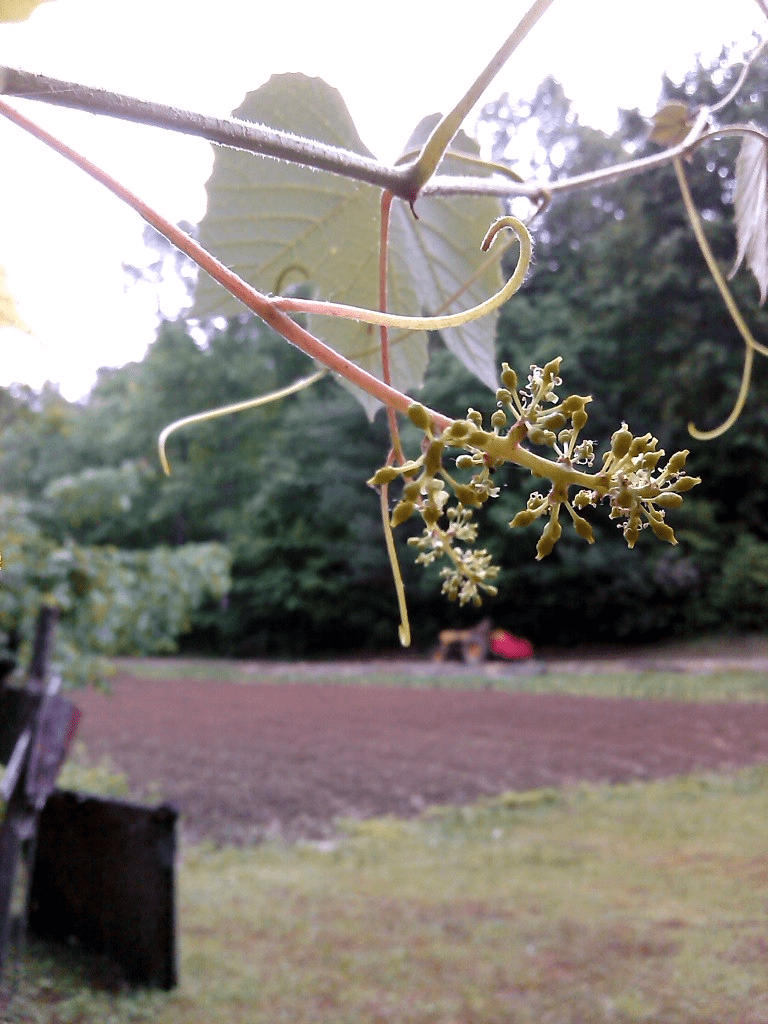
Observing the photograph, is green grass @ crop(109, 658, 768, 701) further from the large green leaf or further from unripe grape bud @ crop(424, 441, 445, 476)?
unripe grape bud @ crop(424, 441, 445, 476)

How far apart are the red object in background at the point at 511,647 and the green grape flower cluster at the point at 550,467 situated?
7.16m

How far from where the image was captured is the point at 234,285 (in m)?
0.14

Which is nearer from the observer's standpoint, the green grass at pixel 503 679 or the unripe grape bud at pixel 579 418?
the unripe grape bud at pixel 579 418

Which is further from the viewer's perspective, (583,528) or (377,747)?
(377,747)

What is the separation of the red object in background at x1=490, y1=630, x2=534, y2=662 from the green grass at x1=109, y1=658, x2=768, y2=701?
16 cm

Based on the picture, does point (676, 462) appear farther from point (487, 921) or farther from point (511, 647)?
point (511, 647)

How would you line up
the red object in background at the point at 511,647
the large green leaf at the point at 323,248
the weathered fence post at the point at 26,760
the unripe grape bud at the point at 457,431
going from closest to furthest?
the unripe grape bud at the point at 457,431
the large green leaf at the point at 323,248
the weathered fence post at the point at 26,760
the red object in background at the point at 511,647

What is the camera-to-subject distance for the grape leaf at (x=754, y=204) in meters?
0.31

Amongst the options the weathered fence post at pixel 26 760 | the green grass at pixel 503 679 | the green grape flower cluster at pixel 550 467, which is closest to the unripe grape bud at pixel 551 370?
the green grape flower cluster at pixel 550 467

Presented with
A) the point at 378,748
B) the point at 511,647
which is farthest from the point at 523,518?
the point at 511,647

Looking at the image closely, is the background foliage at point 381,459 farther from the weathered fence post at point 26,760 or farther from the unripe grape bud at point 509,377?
the weathered fence post at point 26,760

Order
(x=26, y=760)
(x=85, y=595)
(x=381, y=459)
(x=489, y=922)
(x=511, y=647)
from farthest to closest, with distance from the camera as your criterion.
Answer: (x=511, y=647) < (x=85, y=595) < (x=489, y=922) < (x=26, y=760) < (x=381, y=459)

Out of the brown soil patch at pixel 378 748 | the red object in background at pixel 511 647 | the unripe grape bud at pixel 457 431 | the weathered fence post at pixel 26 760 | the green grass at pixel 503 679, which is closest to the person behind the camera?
the unripe grape bud at pixel 457 431

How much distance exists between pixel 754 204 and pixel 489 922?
1763 millimetres
